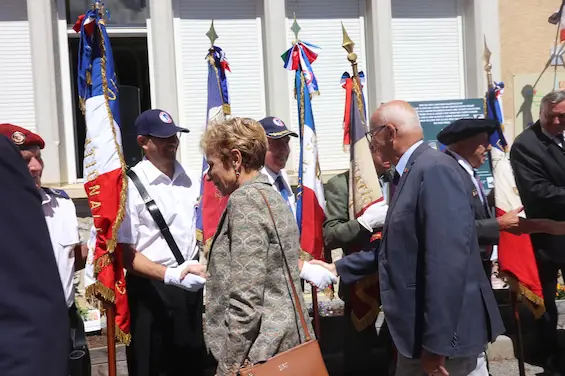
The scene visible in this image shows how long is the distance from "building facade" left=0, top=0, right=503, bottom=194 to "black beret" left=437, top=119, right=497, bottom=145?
347 cm

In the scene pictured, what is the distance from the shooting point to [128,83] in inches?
304

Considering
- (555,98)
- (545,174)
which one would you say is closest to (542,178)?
(545,174)

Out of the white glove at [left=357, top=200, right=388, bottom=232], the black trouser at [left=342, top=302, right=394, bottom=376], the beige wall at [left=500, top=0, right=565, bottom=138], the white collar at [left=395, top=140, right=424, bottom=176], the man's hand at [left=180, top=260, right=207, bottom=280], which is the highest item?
the beige wall at [left=500, top=0, right=565, bottom=138]

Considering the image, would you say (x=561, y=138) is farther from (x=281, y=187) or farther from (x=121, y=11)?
(x=121, y=11)

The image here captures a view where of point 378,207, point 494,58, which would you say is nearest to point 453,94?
point 494,58

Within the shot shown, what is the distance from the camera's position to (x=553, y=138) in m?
4.76

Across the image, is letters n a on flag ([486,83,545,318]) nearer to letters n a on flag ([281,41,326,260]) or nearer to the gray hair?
the gray hair

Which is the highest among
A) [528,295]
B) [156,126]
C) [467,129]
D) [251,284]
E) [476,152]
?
[156,126]

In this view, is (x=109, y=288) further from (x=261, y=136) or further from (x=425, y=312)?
(x=425, y=312)

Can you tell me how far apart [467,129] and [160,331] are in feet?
7.88

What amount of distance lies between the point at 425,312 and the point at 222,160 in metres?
1.10

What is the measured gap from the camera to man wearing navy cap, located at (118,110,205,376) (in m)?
3.90

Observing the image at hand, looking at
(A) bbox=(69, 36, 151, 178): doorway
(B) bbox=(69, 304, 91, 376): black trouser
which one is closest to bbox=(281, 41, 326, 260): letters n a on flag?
(B) bbox=(69, 304, 91, 376): black trouser

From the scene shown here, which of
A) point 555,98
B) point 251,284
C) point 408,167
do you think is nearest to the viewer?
point 251,284
